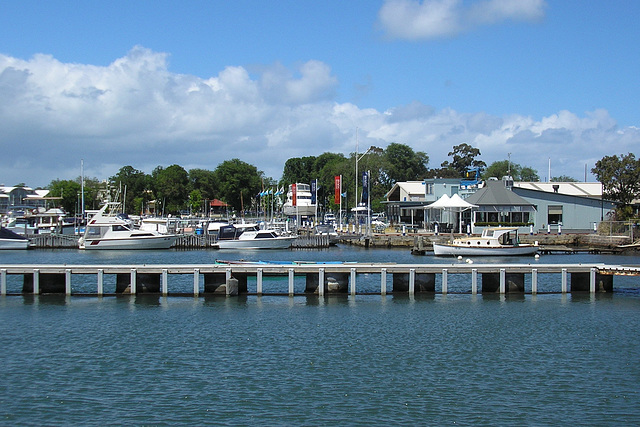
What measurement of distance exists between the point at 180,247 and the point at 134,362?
4988 cm

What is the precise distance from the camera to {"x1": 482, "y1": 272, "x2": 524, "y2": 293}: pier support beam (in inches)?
1410

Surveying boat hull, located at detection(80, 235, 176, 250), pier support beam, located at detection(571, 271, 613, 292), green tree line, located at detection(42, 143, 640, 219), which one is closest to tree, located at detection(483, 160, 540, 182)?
green tree line, located at detection(42, 143, 640, 219)

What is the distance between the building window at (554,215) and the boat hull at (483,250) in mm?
18269

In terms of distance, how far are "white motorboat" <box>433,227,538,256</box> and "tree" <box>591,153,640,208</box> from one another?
19411 millimetres

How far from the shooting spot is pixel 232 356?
23.4 meters

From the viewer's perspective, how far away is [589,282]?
120 ft

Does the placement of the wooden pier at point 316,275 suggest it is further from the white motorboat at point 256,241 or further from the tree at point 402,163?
the tree at point 402,163

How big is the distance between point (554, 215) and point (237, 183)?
89.5 m

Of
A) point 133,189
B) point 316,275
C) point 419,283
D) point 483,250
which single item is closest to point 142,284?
point 316,275

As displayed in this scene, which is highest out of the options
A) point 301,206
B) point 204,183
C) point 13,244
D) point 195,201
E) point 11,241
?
point 204,183

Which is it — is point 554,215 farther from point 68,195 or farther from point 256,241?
point 68,195

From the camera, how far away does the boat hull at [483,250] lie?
56.9m

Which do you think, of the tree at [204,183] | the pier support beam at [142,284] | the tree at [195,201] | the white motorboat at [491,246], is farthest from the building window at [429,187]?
the tree at [204,183]

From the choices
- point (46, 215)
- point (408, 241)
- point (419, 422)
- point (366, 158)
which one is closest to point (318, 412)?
point (419, 422)
